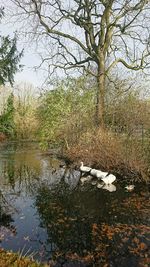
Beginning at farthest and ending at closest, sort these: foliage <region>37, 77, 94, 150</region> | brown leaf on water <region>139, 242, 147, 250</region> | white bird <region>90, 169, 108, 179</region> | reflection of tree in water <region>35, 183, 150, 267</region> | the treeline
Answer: foliage <region>37, 77, 94, 150</region>, the treeline, white bird <region>90, 169, 108, 179</region>, brown leaf on water <region>139, 242, 147, 250</region>, reflection of tree in water <region>35, 183, 150, 267</region>

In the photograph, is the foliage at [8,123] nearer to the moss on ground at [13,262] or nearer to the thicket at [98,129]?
the thicket at [98,129]

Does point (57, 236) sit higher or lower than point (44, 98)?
lower

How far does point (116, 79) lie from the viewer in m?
22.0

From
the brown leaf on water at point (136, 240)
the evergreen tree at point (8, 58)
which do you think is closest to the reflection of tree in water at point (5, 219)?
the brown leaf on water at point (136, 240)

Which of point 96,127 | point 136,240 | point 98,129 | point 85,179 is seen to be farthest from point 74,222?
point 96,127

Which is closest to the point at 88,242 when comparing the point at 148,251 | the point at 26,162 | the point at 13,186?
the point at 148,251

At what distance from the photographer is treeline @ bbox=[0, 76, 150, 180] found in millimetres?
13844

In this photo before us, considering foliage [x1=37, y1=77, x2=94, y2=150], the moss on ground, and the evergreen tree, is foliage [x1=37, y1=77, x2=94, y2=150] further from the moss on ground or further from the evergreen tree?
the moss on ground

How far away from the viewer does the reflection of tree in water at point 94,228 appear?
22.6 feet

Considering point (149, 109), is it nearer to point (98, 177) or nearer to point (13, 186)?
point (98, 177)

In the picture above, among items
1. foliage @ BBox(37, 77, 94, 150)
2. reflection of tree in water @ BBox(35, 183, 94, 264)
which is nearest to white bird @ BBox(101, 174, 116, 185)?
reflection of tree in water @ BBox(35, 183, 94, 264)

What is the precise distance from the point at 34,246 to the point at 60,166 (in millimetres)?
10406

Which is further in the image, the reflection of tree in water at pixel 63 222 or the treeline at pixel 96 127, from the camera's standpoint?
the treeline at pixel 96 127

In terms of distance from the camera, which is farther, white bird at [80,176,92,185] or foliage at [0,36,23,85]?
foliage at [0,36,23,85]
